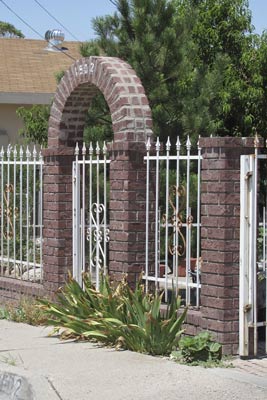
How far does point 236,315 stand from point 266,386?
111cm

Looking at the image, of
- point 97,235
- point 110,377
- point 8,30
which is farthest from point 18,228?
point 8,30

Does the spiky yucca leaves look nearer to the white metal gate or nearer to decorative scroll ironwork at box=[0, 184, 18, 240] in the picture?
the white metal gate

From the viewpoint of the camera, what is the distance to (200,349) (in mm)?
7391

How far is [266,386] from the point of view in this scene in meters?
6.64

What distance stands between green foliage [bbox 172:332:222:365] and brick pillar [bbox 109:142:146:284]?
4.98 ft

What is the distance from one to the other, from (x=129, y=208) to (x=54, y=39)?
14.4 metres

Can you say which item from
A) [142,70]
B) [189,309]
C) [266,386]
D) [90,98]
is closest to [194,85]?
[142,70]

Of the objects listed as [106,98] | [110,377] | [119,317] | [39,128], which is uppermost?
[39,128]

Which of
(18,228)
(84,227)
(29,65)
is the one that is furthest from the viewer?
(29,65)

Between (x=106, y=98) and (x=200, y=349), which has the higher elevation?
(x=106, y=98)

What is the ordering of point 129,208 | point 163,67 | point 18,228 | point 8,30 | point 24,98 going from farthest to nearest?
point 8,30 < point 24,98 < point 163,67 < point 18,228 < point 129,208

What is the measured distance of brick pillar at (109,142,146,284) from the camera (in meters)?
8.81

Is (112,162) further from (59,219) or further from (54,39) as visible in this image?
(54,39)

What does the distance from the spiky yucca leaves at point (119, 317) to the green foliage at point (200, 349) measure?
1.18 feet
